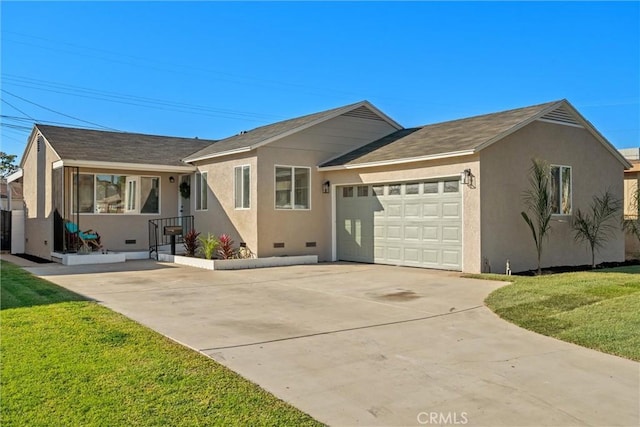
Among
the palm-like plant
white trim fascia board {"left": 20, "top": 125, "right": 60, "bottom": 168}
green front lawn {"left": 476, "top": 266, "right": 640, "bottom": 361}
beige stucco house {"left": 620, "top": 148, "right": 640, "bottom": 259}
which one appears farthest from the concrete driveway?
beige stucco house {"left": 620, "top": 148, "right": 640, "bottom": 259}

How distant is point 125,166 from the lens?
1627 cm

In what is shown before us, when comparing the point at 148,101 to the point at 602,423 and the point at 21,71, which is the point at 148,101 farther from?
the point at 602,423

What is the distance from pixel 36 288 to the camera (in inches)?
370

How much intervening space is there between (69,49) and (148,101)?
8.00 m

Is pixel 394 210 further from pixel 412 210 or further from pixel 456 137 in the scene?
pixel 456 137

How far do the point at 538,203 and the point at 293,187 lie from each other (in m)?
6.89

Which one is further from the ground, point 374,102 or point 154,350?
point 374,102

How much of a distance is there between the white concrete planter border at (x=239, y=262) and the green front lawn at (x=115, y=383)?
695cm

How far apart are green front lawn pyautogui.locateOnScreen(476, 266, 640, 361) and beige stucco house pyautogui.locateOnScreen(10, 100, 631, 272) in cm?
244

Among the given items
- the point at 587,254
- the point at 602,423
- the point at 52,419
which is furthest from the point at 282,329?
the point at 587,254

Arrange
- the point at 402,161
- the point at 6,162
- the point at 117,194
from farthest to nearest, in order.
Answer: the point at 6,162
the point at 117,194
the point at 402,161

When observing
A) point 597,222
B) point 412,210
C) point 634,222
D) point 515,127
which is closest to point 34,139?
point 412,210

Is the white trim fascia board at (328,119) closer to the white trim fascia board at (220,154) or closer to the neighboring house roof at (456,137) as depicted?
the white trim fascia board at (220,154)

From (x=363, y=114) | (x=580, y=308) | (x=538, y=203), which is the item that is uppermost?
(x=363, y=114)
